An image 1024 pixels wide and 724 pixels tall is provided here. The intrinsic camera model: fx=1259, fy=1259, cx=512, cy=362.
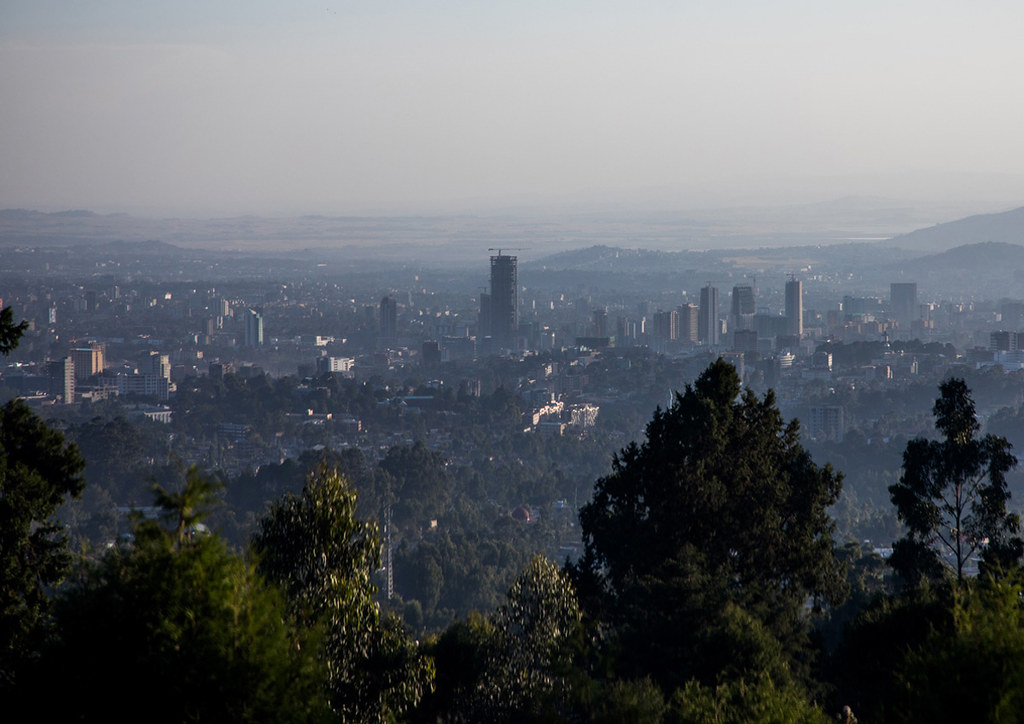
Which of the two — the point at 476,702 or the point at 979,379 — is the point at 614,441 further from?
the point at 476,702

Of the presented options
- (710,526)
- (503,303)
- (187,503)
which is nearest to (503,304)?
(503,303)

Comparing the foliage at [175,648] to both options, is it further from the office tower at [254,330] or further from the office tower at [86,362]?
the office tower at [254,330]

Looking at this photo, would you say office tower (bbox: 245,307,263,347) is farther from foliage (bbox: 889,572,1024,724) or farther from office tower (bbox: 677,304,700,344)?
foliage (bbox: 889,572,1024,724)

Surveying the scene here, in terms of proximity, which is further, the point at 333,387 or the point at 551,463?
the point at 333,387

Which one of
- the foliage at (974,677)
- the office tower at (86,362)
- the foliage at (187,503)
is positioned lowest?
the office tower at (86,362)

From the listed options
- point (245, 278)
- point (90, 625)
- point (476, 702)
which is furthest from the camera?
point (245, 278)

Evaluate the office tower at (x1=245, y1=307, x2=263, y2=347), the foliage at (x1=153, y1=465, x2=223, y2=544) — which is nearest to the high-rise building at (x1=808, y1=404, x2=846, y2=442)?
the office tower at (x1=245, y1=307, x2=263, y2=347)

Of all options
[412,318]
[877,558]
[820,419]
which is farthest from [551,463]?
[412,318]

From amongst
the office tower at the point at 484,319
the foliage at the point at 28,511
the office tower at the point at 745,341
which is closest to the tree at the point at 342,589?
the foliage at the point at 28,511
